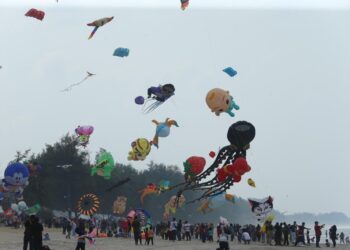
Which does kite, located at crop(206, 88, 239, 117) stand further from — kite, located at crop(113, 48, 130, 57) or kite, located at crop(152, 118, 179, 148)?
kite, located at crop(152, 118, 179, 148)

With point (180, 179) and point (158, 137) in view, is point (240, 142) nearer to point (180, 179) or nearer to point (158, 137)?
point (158, 137)

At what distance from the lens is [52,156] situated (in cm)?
8088

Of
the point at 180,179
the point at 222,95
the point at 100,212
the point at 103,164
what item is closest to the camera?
the point at 222,95

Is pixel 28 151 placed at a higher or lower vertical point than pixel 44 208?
higher

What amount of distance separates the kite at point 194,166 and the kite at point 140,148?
2698mm

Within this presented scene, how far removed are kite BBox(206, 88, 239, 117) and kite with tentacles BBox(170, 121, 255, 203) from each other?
333cm

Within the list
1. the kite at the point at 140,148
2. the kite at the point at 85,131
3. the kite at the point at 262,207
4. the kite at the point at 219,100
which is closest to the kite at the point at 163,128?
the kite at the point at 140,148

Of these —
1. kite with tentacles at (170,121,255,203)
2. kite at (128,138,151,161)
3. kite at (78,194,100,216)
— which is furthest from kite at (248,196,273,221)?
kite at (78,194,100,216)

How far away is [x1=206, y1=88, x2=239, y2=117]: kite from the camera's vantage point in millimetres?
31203

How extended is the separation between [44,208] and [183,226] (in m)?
42.8

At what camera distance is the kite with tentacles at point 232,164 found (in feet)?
113

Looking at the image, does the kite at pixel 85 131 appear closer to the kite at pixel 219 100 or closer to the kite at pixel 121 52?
the kite at pixel 121 52

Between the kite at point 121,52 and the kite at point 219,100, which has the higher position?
the kite at point 121,52

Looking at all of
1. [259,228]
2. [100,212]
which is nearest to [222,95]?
[259,228]
